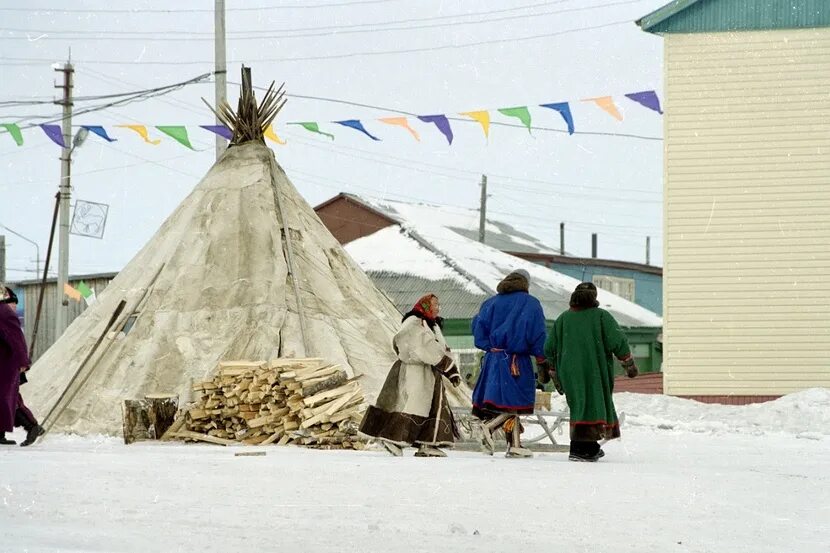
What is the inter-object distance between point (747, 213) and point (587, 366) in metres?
10.8

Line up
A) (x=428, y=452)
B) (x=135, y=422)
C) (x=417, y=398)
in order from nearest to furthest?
(x=428, y=452) → (x=417, y=398) → (x=135, y=422)

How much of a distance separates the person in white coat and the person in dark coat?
3.59 meters

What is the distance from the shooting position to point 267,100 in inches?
738

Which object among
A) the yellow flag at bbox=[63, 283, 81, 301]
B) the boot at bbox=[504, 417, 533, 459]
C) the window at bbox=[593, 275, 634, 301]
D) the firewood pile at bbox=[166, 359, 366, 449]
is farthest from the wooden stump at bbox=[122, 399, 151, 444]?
the window at bbox=[593, 275, 634, 301]

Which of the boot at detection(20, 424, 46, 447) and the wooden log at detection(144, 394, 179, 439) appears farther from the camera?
the wooden log at detection(144, 394, 179, 439)

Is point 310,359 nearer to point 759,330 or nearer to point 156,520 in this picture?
point 156,520

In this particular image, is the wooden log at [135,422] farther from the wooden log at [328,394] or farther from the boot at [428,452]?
the boot at [428,452]

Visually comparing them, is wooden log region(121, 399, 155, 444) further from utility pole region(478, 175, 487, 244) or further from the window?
the window

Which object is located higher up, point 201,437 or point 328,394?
point 328,394

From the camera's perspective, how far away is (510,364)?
12.4 m

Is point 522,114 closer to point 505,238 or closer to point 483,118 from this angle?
point 483,118

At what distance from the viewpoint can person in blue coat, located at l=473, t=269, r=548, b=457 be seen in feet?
40.4

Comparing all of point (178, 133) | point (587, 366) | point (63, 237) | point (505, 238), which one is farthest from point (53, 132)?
point (505, 238)

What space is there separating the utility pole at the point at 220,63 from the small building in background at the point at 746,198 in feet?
22.9
